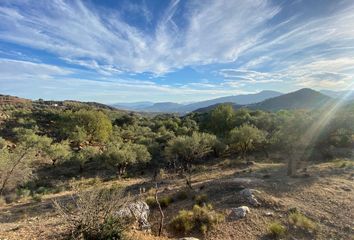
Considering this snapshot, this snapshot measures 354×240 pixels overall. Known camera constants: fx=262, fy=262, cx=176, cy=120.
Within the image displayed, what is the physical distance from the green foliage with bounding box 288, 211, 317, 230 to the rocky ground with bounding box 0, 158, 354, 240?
194 mm

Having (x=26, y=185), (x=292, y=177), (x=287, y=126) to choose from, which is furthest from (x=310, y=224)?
(x=26, y=185)

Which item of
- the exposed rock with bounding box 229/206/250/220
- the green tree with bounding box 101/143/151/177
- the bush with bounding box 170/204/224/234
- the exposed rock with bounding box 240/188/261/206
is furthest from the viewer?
the green tree with bounding box 101/143/151/177

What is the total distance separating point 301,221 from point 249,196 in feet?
9.01

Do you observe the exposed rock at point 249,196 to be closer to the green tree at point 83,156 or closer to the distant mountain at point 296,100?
the green tree at point 83,156

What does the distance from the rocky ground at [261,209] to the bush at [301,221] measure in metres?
0.20

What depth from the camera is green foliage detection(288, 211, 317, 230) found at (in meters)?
10.7

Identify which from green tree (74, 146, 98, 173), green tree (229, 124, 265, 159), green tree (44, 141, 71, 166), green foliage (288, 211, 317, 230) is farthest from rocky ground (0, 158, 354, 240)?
green tree (44, 141, 71, 166)

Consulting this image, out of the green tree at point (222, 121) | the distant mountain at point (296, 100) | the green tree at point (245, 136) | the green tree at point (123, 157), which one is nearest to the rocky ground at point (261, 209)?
the green tree at point (123, 157)

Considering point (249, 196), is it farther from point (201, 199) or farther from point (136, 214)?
point (136, 214)

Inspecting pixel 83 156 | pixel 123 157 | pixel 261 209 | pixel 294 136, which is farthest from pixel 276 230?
pixel 83 156

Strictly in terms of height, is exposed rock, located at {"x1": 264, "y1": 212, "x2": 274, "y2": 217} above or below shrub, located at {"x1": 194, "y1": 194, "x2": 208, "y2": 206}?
above

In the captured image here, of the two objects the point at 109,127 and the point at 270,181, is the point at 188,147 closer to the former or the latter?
the point at 270,181

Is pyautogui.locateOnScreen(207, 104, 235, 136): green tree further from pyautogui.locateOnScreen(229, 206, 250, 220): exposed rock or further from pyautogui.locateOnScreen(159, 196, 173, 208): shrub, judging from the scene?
pyautogui.locateOnScreen(229, 206, 250, 220): exposed rock

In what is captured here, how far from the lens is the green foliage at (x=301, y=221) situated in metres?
10.7
